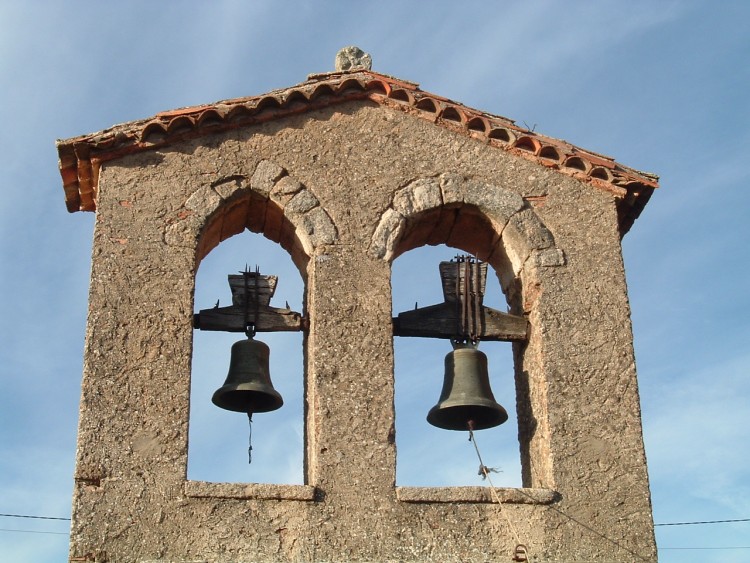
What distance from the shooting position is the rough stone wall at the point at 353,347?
26.8ft

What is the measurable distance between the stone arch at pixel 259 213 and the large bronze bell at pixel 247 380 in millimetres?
635

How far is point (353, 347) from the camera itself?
8.82 meters

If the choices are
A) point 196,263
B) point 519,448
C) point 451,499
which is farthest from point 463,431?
point 196,263

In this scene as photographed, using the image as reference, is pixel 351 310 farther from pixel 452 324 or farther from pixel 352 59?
pixel 352 59

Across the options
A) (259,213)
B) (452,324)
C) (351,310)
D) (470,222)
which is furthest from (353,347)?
(470,222)

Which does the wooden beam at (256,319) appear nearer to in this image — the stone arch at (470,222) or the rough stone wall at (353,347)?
the rough stone wall at (353,347)

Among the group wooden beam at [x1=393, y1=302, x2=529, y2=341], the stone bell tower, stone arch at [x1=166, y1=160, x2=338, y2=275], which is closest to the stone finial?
the stone bell tower

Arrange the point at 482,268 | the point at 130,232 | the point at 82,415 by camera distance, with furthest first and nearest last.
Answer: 1. the point at 482,268
2. the point at 130,232
3. the point at 82,415

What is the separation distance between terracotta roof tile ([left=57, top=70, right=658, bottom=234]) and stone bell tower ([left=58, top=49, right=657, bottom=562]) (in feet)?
0.05

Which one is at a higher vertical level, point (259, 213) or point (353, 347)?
point (259, 213)

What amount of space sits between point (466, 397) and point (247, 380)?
1397mm

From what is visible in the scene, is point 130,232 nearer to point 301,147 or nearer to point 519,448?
point 301,147

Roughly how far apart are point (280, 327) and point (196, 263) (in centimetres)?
67

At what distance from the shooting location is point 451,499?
8.37 metres
